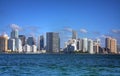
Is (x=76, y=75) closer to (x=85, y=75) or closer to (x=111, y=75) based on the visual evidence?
(x=85, y=75)

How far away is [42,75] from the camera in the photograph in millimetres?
57219

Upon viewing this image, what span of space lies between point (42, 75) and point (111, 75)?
36.7 ft

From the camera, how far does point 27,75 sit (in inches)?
2271

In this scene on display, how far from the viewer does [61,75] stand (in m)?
58.3

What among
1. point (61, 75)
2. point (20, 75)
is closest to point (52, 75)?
point (61, 75)

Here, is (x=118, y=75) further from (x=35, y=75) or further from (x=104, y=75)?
(x=35, y=75)

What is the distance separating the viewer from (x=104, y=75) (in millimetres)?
58688

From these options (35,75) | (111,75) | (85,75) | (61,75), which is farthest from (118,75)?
(35,75)

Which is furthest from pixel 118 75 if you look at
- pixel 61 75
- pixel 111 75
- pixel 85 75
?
pixel 61 75

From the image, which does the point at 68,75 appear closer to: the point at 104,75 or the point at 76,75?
the point at 76,75

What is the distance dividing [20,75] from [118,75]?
51.4 ft

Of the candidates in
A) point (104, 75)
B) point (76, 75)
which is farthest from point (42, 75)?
point (104, 75)

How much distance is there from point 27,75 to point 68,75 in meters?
6.50

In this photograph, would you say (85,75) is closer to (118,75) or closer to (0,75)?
(118,75)
